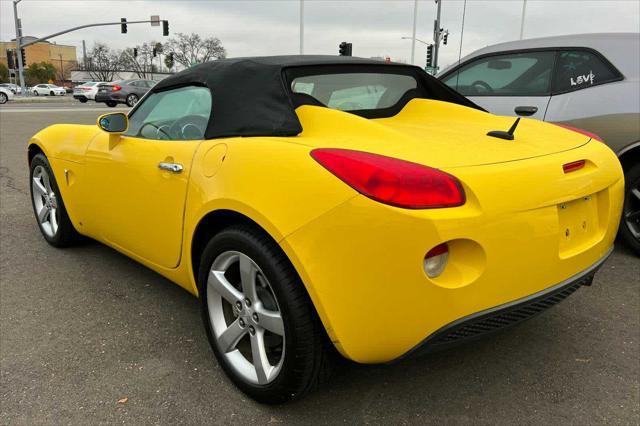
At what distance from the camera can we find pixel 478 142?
2094mm

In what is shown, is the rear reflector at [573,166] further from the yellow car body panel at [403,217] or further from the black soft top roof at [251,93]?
the black soft top roof at [251,93]

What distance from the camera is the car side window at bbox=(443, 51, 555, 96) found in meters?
4.44

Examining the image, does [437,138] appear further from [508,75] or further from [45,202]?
[45,202]

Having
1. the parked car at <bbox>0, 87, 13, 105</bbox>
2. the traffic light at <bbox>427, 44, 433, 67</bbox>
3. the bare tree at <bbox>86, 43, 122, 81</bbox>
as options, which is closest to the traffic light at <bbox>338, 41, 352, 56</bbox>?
the traffic light at <bbox>427, 44, 433, 67</bbox>

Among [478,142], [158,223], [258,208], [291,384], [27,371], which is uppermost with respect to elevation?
[478,142]

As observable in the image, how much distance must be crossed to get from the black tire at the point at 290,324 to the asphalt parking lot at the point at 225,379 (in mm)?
200

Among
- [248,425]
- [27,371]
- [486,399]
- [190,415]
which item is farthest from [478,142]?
[27,371]

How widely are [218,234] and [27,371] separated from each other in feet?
3.88

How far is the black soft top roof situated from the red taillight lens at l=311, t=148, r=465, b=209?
1.62ft

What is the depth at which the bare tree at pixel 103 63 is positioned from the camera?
85.7m

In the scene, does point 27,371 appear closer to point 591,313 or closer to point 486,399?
point 486,399

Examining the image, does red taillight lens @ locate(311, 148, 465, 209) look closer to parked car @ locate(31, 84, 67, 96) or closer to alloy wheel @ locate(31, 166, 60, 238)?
alloy wheel @ locate(31, 166, 60, 238)

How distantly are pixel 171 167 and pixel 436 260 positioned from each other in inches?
54.2

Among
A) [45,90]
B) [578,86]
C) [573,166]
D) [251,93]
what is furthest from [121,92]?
[45,90]
